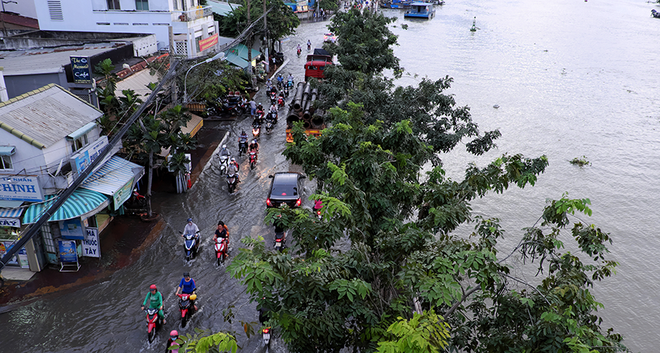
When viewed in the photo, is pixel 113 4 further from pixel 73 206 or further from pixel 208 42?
pixel 73 206

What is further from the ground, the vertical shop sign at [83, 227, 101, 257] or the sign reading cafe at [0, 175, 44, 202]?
the sign reading cafe at [0, 175, 44, 202]

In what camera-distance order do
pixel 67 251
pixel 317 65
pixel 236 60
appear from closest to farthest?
pixel 67 251
pixel 317 65
pixel 236 60

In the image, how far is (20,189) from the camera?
12.1 m

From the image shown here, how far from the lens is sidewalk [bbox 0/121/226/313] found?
12.2m

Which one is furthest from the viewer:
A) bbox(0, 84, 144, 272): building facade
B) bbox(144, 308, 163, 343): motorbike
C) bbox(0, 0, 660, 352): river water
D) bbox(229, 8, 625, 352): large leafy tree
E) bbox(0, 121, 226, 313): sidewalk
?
bbox(0, 121, 226, 313): sidewalk

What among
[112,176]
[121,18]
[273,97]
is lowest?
[273,97]

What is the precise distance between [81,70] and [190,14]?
1451 centimetres

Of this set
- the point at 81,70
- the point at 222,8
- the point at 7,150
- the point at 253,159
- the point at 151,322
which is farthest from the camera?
the point at 222,8

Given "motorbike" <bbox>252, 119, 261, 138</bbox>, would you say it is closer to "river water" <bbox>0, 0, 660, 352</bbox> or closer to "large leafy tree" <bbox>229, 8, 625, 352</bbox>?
"river water" <bbox>0, 0, 660, 352</bbox>

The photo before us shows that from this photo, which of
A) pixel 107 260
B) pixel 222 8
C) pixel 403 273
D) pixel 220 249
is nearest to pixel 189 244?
Result: pixel 220 249

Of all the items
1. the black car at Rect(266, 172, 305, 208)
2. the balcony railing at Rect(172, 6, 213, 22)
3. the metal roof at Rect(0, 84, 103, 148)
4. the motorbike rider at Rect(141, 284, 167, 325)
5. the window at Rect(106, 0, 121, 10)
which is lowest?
the black car at Rect(266, 172, 305, 208)

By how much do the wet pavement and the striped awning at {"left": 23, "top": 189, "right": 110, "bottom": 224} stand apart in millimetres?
1900

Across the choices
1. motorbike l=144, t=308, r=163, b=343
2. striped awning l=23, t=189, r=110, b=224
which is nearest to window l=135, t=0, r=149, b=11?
striped awning l=23, t=189, r=110, b=224

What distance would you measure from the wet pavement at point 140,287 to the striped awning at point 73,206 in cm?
190
